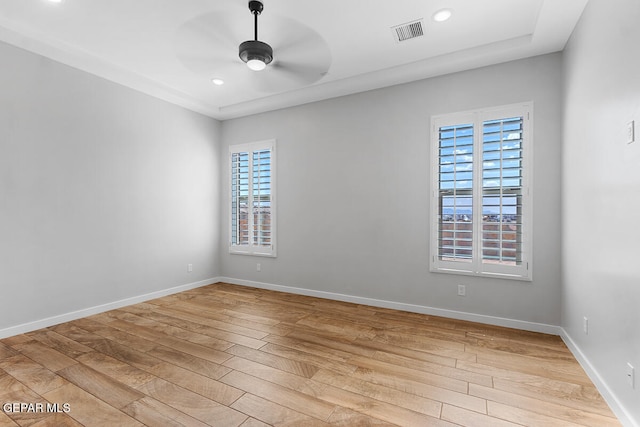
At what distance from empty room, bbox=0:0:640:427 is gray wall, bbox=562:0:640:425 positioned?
0.08ft

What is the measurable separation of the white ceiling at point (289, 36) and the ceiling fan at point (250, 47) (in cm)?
1

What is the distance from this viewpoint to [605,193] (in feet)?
6.80

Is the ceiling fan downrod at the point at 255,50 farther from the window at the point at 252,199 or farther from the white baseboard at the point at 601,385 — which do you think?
the white baseboard at the point at 601,385

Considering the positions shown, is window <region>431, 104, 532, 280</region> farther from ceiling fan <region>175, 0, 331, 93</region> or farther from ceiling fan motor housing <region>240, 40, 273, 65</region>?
ceiling fan motor housing <region>240, 40, 273, 65</region>

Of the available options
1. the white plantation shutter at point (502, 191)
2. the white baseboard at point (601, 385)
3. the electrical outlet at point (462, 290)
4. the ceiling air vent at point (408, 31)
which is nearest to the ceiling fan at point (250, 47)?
the ceiling air vent at point (408, 31)

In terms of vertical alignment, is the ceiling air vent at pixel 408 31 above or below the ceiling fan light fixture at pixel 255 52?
above

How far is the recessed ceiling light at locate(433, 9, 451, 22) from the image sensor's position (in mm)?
2711

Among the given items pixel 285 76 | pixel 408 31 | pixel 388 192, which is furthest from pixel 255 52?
pixel 388 192

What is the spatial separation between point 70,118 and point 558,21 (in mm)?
4977

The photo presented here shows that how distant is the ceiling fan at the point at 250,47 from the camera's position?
263cm

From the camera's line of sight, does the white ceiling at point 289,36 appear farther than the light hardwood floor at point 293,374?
Yes

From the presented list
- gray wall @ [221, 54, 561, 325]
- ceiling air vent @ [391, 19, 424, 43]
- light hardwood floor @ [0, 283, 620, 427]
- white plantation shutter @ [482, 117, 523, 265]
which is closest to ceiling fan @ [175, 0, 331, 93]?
ceiling air vent @ [391, 19, 424, 43]

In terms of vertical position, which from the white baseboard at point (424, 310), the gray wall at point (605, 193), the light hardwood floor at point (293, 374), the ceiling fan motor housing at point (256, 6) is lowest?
the light hardwood floor at point (293, 374)

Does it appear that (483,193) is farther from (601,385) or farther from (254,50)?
(254,50)
